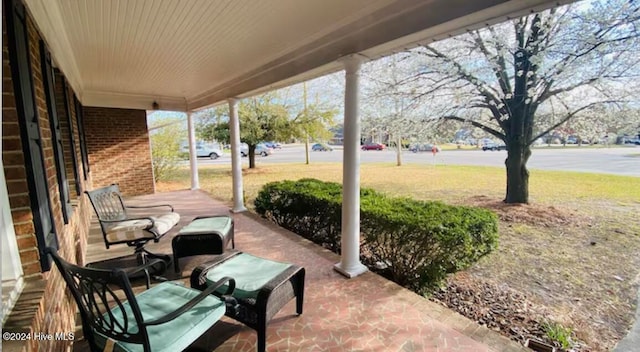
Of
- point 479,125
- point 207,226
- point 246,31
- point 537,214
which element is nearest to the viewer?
point 246,31

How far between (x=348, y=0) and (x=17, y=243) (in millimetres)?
2692

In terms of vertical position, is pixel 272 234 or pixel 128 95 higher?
pixel 128 95

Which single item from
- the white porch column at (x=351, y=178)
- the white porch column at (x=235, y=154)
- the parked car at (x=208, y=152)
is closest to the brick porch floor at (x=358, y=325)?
the white porch column at (x=351, y=178)

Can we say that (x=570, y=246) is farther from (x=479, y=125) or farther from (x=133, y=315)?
(x=133, y=315)

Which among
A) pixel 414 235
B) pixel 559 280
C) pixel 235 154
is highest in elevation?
pixel 235 154

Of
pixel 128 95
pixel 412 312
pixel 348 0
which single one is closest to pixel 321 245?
pixel 412 312

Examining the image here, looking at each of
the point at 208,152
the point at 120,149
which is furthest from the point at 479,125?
the point at 208,152

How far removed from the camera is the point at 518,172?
22.1 ft

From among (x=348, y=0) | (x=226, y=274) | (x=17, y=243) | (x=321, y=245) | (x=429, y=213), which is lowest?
(x=321, y=245)

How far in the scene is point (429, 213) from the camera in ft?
11.4

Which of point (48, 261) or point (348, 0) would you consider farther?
point (348, 0)

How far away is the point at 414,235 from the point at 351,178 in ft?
2.95

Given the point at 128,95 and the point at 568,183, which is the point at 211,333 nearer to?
the point at 128,95

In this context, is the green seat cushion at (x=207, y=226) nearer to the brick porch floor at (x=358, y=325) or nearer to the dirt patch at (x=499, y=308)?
the brick porch floor at (x=358, y=325)
